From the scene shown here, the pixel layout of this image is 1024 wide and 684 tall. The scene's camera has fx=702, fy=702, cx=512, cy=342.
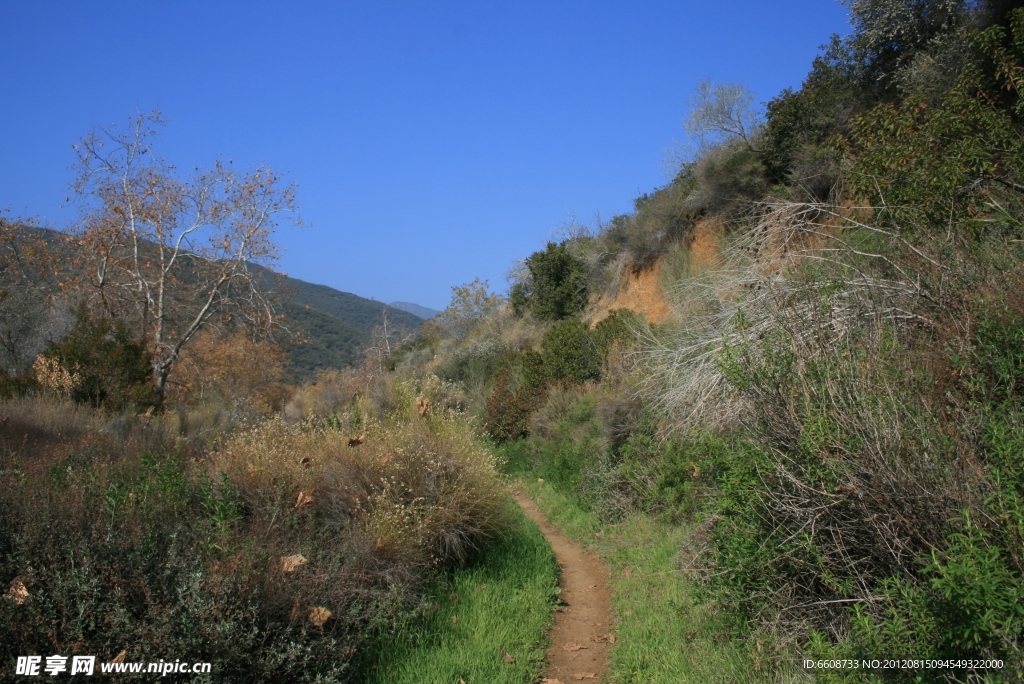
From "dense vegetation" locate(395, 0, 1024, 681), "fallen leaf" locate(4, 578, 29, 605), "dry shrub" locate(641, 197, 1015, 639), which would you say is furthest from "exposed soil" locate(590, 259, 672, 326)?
"fallen leaf" locate(4, 578, 29, 605)

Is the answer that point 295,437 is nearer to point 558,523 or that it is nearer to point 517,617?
point 517,617

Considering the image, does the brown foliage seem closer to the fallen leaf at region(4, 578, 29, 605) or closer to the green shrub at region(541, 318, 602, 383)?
the green shrub at region(541, 318, 602, 383)

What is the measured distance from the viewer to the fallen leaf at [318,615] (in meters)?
5.07

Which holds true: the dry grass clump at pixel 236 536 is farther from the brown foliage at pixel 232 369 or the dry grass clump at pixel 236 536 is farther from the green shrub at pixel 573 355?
the brown foliage at pixel 232 369

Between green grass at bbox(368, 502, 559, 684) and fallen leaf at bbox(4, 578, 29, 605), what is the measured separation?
235cm

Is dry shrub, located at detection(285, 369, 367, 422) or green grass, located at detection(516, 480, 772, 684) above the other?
dry shrub, located at detection(285, 369, 367, 422)

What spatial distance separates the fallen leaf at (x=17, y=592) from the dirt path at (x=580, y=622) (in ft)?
12.2

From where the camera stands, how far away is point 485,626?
6258mm

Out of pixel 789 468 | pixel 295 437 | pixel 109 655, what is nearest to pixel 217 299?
pixel 295 437

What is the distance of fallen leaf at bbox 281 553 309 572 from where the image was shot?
5266 mm

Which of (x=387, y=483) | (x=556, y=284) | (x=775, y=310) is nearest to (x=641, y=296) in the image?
(x=556, y=284)

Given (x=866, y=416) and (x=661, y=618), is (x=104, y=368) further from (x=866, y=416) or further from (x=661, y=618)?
(x=866, y=416)

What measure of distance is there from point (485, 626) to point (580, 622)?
3.99 ft

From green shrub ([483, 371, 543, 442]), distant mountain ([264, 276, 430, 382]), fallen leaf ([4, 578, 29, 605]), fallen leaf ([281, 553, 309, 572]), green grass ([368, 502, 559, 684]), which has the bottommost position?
green grass ([368, 502, 559, 684])
